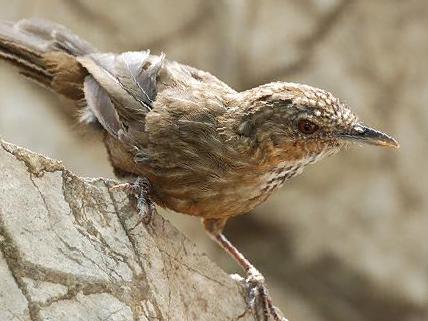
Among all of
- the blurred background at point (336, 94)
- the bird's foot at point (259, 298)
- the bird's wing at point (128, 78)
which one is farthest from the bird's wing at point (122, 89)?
the blurred background at point (336, 94)

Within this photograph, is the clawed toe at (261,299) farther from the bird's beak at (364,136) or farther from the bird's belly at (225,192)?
the bird's beak at (364,136)

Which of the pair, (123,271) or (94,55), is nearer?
(123,271)

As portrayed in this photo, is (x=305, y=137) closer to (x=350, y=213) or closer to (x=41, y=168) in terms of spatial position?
(x=41, y=168)

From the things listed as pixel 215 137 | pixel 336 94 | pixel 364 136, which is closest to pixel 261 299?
pixel 215 137

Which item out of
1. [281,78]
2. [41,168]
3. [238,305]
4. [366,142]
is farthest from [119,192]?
[281,78]

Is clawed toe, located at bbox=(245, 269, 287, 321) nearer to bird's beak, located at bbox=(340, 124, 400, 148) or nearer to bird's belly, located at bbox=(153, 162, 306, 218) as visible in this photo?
bird's belly, located at bbox=(153, 162, 306, 218)

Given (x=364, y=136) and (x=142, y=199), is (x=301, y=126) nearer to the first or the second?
(x=364, y=136)

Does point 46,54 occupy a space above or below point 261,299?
above
